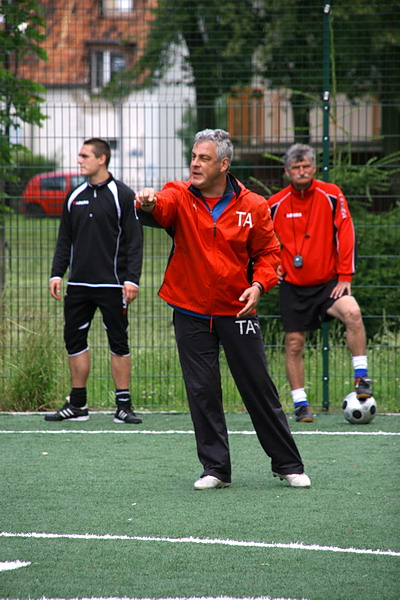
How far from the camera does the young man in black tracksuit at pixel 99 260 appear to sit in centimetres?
797

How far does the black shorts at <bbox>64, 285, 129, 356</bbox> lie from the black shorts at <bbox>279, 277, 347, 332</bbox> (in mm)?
1298

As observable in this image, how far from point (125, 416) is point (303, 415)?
4.71ft

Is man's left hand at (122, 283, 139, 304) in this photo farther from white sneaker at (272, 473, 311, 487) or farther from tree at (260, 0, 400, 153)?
white sneaker at (272, 473, 311, 487)

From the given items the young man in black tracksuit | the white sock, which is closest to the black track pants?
the young man in black tracksuit

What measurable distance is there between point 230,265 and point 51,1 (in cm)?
734

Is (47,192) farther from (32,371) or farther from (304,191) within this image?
(304,191)

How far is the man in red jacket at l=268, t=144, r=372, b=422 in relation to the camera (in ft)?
25.9

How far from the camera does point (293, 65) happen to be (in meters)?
10.9

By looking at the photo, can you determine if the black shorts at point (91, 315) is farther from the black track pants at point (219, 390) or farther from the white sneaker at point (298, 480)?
the white sneaker at point (298, 480)

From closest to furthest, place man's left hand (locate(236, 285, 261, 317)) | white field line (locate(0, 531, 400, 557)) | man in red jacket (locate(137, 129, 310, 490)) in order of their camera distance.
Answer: white field line (locate(0, 531, 400, 557)), man's left hand (locate(236, 285, 261, 317)), man in red jacket (locate(137, 129, 310, 490))

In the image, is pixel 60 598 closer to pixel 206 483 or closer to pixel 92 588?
pixel 92 588

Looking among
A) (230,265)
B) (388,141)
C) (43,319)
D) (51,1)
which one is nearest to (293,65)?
(388,141)

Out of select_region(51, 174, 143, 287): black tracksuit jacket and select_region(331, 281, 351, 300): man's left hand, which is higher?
select_region(51, 174, 143, 287): black tracksuit jacket

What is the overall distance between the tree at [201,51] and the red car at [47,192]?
1.41 metres
